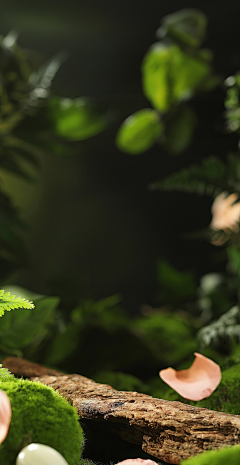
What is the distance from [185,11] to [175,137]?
1.19 feet

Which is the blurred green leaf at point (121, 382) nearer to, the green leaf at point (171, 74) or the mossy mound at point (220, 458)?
the mossy mound at point (220, 458)

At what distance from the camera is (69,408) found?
43cm

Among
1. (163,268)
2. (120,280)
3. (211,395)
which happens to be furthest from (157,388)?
(120,280)

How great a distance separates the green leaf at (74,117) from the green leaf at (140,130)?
0.28ft

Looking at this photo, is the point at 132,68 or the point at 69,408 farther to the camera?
the point at 132,68

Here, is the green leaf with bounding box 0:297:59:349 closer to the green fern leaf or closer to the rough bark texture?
the rough bark texture

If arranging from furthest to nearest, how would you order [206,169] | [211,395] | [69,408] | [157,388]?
[206,169] < [157,388] < [211,395] < [69,408]

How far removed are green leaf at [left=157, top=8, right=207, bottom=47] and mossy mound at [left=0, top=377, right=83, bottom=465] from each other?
0.94 m

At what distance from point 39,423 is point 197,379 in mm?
A: 270

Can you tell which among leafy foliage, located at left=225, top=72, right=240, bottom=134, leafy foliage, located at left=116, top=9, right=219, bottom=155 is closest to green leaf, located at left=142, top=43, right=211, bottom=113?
leafy foliage, located at left=116, top=9, right=219, bottom=155

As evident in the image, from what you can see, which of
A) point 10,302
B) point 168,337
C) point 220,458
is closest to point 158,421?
point 220,458

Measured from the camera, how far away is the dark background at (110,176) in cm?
105

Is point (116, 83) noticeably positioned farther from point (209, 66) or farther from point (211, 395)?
point (211, 395)

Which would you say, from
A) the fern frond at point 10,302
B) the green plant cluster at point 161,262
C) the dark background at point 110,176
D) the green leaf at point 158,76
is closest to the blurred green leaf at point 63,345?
the green plant cluster at point 161,262
